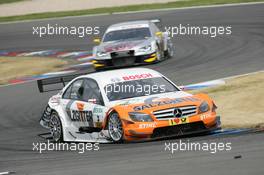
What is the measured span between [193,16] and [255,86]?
15.9 metres

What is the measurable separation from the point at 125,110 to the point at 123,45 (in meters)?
10.8

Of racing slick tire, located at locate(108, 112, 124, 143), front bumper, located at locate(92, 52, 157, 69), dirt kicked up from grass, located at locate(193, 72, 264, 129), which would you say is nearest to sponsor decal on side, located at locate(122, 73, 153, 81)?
racing slick tire, located at locate(108, 112, 124, 143)

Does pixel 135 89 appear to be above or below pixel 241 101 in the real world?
above

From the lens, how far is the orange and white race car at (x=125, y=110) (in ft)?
Result: 42.4

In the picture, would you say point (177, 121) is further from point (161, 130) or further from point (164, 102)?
point (164, 102)

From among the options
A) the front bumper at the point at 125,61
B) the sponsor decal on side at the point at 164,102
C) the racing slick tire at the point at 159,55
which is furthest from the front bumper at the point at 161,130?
the racing slick tire at the point at 159,55

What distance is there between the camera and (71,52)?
29250 millimetres

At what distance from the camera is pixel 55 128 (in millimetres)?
14734

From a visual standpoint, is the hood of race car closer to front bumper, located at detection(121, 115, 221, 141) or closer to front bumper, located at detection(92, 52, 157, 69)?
front bumper, located at detection(92, 52, 157, 69)

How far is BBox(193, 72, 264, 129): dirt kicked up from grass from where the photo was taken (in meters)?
14.1

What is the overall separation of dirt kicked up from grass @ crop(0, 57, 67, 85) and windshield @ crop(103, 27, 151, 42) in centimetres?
212

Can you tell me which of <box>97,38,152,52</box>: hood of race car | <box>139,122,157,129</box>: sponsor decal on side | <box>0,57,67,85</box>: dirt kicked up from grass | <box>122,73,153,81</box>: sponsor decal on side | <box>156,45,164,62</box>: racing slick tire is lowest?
<box>0,57,67,85</box>: dirt kicked up from grass

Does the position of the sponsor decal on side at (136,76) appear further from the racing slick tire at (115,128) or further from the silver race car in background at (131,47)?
the silver race car in background at (131,47)

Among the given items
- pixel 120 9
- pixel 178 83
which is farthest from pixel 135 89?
pixel 120 9
